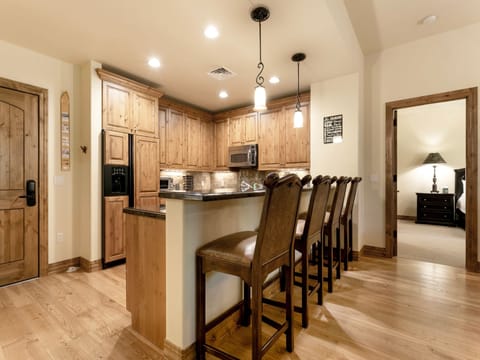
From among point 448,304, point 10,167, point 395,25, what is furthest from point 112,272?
point 395,25

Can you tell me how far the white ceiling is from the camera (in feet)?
6.77

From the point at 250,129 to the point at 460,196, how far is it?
16.5 feet

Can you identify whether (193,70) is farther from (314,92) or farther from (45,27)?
(314,92)

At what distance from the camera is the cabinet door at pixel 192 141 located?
463 cm

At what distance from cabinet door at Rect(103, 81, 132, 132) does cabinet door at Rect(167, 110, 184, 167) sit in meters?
1.00

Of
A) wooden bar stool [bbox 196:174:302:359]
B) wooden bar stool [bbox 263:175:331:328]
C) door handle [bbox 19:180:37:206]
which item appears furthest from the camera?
door handle [bbox 19:180:37:206]

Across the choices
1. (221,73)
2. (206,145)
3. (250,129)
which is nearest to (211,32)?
(221,73)

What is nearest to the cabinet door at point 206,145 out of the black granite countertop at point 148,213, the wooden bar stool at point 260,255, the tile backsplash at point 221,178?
the tile backsplash at point 221,178

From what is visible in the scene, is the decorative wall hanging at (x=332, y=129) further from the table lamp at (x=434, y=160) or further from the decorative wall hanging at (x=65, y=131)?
the table lamp at (x=434, y=160)

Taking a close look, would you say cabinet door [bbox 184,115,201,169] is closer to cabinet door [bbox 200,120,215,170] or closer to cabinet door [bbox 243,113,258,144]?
cabinet door [bbox 200,120,215,170]

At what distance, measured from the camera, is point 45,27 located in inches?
92.6

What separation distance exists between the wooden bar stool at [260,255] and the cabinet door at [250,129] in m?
3.18

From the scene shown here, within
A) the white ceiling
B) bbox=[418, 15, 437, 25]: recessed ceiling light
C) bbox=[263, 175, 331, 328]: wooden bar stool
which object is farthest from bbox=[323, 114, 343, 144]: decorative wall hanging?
bbox=[263, 175, 331, 328]: wooden bar stool

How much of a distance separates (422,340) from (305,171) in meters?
2.86
